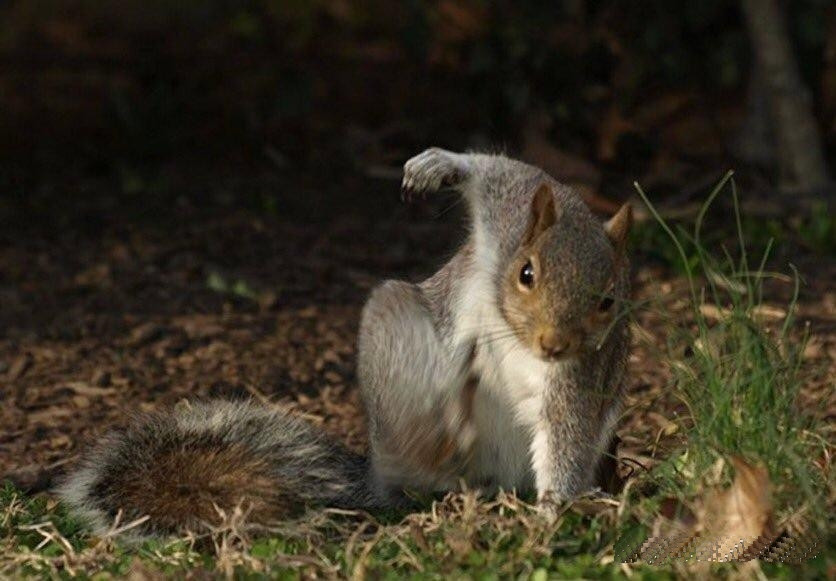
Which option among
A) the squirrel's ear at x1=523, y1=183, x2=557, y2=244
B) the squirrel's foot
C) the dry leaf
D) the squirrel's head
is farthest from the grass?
the squirrel's foot

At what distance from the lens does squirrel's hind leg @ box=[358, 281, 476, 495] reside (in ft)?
13.3

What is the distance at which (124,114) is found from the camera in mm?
8039

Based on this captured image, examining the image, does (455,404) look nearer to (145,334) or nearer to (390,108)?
(145,334)

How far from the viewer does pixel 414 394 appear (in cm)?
407

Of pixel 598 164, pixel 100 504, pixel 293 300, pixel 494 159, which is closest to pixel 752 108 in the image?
pixel 598 164

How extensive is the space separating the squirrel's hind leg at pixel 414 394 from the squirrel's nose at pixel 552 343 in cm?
35

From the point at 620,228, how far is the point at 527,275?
0.86 feet

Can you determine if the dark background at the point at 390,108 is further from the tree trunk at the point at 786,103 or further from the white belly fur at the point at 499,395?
the white belly fur at the point at 499,395

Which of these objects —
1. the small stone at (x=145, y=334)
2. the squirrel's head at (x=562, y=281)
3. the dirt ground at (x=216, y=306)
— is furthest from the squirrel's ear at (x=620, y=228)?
the small stone at (x=145, y=334)

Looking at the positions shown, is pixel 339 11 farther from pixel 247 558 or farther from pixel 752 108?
pixel 247 558

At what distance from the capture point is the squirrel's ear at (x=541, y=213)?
386cm

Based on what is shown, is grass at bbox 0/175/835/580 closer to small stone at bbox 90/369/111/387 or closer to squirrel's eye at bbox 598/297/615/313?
squirrel's eye at bbox 598/297/615/313

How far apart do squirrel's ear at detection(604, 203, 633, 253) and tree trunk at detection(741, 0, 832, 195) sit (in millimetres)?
3239

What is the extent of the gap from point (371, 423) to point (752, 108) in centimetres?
396
